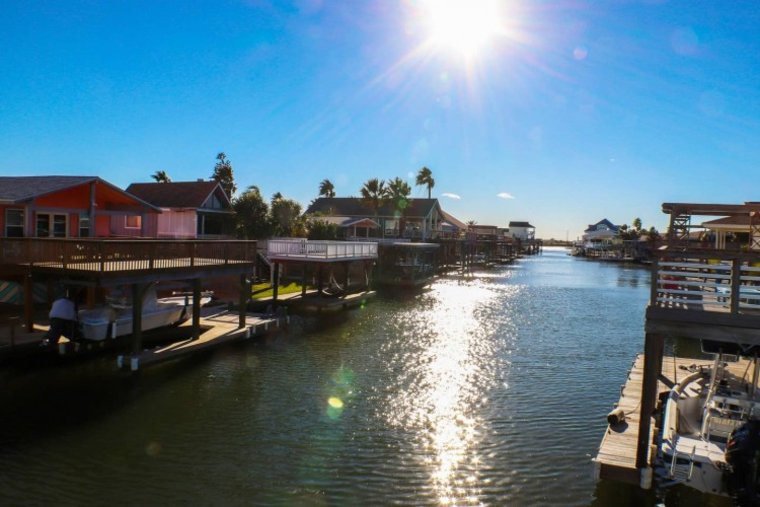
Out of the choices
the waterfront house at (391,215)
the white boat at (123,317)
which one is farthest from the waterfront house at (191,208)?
the waterfront house at (391,215)

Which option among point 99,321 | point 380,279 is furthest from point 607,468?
point 380,279

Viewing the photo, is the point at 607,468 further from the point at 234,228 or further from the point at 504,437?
the point at 234,228

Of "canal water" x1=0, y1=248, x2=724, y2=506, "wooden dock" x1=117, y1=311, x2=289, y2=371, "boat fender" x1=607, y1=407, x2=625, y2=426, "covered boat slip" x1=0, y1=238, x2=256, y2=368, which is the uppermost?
"covered boat slip" x1=0, y1=238, x2=256, y2=368

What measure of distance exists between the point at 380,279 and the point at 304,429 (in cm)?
3984

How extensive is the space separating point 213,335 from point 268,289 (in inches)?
635

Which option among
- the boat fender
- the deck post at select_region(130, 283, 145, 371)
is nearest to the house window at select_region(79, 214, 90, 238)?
the deck post at select_region(130, 283, 145, 371)

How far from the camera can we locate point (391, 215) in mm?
76938

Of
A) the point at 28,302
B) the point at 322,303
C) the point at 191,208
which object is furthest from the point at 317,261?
the point at 28,302

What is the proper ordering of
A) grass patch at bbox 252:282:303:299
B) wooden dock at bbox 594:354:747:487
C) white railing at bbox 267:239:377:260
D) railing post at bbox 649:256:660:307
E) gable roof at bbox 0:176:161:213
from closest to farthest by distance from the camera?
railing post at bbox 649:256:660:307, wooden dock at bbox 594:354:747:487, gable roof at bbox 0:176:161:213, white railing at bbox 267:239:377:260, grass patch at bbox 252:282:303:299

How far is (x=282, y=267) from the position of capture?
150 ft

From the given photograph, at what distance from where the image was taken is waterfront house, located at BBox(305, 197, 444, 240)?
7694 cm

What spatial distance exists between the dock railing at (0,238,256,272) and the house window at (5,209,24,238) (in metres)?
6.92

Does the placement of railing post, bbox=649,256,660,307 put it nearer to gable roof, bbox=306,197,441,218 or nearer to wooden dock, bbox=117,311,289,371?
wooden dock, bbox=117,311,289,371

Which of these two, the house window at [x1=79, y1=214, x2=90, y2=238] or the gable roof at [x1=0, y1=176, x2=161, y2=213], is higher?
the gable roof at [x1=0, y1=176, x2=161, y2=213]
